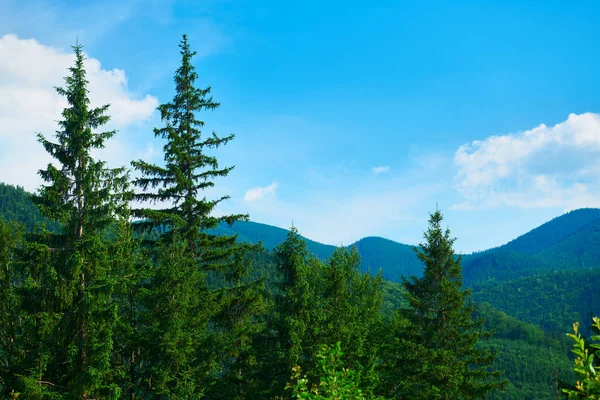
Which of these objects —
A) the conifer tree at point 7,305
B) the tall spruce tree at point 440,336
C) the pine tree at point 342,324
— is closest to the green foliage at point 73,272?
the conifer tree at point 7,305

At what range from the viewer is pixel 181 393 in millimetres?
17797

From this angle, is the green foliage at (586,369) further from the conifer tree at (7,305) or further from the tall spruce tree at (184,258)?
the conifer tree at (7,305)

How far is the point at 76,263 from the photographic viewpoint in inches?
698

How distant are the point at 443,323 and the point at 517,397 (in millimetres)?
165940

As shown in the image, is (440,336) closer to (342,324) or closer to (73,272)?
(342,324)

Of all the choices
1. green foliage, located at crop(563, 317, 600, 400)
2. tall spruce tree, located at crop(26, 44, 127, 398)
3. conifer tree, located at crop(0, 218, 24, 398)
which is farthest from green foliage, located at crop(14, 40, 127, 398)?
green foliage, located at crop(563, 317, 600, 400)

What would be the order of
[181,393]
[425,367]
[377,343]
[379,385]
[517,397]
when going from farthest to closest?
[517,397] < [377,343] < [379,385] < [425,367] < [181,393]

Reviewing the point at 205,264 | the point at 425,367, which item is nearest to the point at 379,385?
the point at 425,367

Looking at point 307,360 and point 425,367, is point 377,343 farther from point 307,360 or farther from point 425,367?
point 307,360

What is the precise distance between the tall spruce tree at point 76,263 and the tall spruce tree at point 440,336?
1367 cm

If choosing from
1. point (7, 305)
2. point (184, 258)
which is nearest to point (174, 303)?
point (184, 258)

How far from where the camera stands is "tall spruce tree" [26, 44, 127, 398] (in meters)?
17.6

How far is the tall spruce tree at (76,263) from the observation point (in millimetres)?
17609

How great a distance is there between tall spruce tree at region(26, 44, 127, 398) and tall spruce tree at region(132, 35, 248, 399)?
2022 mm
